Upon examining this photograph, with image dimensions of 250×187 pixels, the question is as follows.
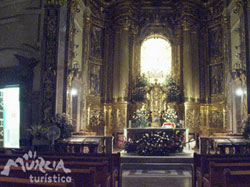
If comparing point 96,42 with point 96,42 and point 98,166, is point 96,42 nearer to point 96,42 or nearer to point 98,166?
point 96,42

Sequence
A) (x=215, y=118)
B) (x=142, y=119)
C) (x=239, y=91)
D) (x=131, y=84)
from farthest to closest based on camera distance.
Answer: (x=131, y=84)
(x=215, y=118)
(x=142, y=119)
(x=239, y=91)

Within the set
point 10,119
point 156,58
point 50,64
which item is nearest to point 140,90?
point 156,58

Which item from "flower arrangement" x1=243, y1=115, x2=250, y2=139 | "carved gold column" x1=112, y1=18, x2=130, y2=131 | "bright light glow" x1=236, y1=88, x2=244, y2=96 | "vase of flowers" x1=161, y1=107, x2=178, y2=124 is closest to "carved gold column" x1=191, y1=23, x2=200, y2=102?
"vase of flowers" x1=161, y1=107, x2=178, y2=124

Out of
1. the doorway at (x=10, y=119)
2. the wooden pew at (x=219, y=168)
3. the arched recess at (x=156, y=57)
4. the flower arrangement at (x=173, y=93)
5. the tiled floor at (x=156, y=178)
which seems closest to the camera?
the wooden pew at (x=219, y=168)

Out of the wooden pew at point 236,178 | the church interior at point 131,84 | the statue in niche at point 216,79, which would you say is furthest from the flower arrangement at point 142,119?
the wooden pew at point 236,178

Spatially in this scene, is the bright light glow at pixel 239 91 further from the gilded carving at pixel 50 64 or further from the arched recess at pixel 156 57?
the gilded carving at pixel 50 64

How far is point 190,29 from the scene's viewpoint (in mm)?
18266

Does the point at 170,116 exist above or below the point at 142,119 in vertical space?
above

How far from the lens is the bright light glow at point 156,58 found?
18922 mm

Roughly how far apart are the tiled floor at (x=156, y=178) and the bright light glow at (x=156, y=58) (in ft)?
33.3

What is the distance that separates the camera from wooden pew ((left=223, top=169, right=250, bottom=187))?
3.86 m

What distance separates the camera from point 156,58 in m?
19.3

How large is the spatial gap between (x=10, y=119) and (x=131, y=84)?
800cm

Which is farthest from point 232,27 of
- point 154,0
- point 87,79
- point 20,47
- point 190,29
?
point 20,47
